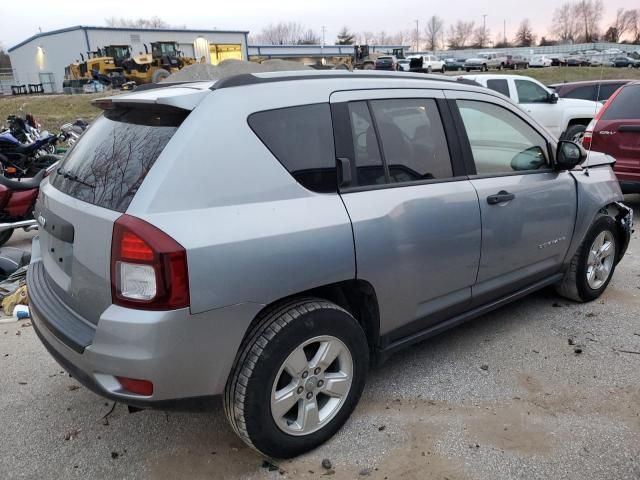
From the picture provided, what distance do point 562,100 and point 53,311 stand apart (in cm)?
1219

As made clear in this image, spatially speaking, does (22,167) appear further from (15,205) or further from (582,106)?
(582,106)

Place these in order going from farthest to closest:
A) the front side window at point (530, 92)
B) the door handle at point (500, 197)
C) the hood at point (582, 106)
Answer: the hood at point (582, 106), the front side window at point (530, 92), the door handle at point (500, 197)

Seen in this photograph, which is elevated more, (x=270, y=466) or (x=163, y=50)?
(x=163, y=50)

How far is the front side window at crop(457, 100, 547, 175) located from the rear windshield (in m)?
1.86

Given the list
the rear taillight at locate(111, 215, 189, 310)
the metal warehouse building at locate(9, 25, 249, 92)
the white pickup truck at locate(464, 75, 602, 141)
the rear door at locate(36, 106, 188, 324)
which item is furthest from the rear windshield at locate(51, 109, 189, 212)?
the metal warehouse building at locate(9, 25, 249, 92)

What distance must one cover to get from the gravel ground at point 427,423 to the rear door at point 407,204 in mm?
478

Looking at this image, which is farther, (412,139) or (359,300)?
(412,139)

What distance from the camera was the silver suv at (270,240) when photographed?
7.25 feet

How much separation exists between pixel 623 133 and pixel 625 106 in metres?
0.45

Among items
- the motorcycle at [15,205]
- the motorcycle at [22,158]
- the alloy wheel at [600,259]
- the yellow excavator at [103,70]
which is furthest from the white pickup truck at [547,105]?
the yellow excavator at [103,70]

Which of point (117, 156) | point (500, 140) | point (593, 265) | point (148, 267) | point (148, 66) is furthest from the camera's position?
point (148, 66)

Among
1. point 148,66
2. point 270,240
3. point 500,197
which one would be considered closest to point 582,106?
point 500,197

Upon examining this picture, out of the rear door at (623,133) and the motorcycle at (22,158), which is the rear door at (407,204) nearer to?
the rear door at (623,133)

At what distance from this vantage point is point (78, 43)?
52500mm
